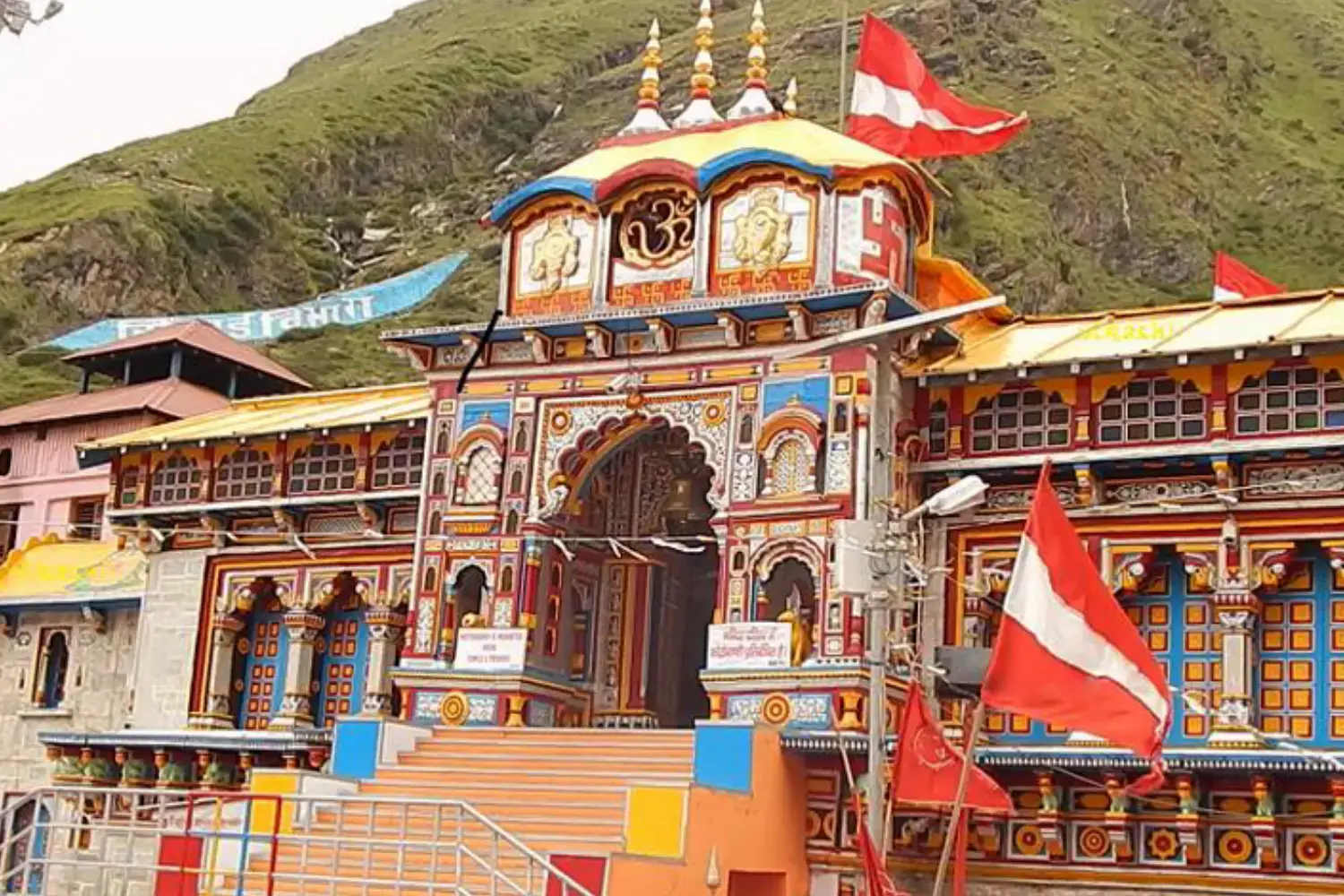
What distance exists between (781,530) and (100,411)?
2049cm

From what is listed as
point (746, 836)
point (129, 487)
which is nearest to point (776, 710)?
point (746, 836)

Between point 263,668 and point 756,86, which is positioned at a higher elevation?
point 756,86

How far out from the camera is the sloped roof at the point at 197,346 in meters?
39.3

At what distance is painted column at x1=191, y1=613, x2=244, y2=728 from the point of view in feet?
87.5

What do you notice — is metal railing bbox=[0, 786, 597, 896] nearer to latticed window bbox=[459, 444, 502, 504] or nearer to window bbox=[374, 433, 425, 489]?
latticed window bbox=[459, 444, 502, 504]

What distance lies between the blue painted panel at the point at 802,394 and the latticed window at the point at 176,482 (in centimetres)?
978

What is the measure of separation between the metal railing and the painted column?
108 inches

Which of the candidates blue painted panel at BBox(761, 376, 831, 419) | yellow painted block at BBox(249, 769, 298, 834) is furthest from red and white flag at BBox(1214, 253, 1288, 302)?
yellow painted block at BBox(249, 769, 298, 834)

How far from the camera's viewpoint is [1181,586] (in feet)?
67.8

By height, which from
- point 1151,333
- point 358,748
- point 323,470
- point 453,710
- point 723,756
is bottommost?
point 358,748

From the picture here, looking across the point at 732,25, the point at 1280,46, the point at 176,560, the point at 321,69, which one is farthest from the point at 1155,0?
the point at 176,560

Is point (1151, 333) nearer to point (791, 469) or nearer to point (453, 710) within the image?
point (791, 469)

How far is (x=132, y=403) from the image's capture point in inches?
1459

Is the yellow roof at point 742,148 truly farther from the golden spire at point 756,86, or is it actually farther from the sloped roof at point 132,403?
the sloped roof at point 132,403
